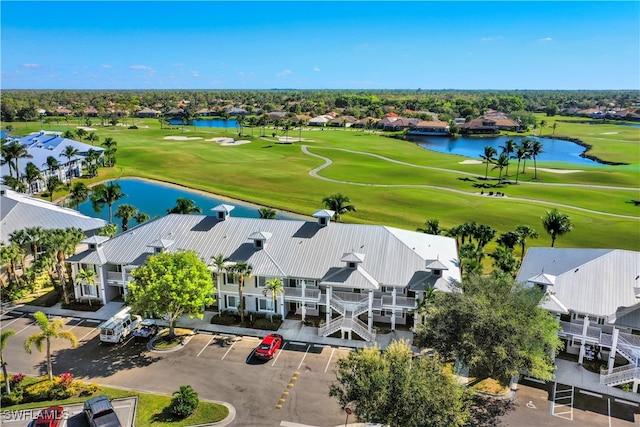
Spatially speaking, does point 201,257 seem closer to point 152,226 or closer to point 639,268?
point 152,226

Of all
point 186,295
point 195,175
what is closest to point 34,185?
point 195,175

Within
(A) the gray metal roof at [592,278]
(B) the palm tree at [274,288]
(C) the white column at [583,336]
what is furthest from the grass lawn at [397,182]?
(B) the palm tree at [274,288]

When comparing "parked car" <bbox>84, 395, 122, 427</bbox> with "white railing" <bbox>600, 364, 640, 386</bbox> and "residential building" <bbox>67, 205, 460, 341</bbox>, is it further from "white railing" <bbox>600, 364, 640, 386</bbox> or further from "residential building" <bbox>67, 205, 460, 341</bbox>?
"white railing" <bbox>600, 364, 640, 386</bbox>

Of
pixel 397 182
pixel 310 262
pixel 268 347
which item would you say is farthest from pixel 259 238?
pixel 397 182

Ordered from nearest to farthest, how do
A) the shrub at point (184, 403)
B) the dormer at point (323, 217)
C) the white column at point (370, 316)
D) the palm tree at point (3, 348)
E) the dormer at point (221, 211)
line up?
the shrub at point (184, 403) → the palm tree at point (3, 348) → the white column at point (370, 316) → the dormer at point (323, 217) → the dormer at point (221, 211)

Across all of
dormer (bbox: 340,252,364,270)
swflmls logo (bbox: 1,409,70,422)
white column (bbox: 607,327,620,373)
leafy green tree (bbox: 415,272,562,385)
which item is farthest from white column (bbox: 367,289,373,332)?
swflmls logo (bbox: 1,409,70,422)

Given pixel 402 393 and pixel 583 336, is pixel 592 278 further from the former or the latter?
pixel 402 393

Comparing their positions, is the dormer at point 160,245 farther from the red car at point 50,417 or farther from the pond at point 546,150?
the pond at point 546,150
